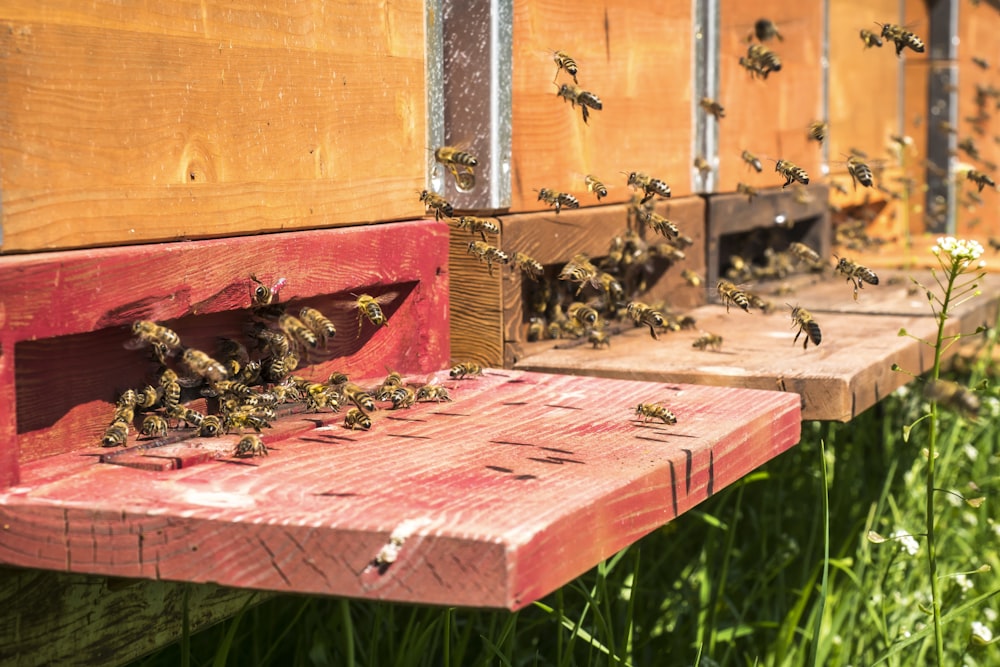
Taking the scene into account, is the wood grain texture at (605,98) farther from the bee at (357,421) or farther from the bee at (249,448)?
the bee at (249,448)

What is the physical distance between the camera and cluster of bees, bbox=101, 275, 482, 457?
94.7 inches

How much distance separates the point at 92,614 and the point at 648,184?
2207 mm

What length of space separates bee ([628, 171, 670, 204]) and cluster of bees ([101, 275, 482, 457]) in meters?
1.25

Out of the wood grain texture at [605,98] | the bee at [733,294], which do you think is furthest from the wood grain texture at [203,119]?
the bee at [733,294]

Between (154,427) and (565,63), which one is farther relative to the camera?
(565,63)

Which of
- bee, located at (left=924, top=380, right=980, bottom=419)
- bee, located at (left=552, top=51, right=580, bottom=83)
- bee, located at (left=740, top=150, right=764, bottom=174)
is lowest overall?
bee, located at (left=924, top=380, right=980, bottom=419)

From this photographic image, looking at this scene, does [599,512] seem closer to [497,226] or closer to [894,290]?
[497,226]

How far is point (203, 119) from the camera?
248 cm

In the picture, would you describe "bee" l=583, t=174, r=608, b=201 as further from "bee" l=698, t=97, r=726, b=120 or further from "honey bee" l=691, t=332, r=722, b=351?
"bee" l=698, t=97, r=726, b=120

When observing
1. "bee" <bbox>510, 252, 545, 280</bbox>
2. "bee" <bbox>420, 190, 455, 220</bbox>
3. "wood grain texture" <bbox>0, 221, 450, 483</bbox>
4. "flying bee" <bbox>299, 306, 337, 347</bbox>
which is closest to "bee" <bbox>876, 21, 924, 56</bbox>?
"bee" <bbox>510, 252, 545, 280</bbox>

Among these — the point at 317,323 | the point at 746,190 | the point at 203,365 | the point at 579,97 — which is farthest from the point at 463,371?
the point at 746,190

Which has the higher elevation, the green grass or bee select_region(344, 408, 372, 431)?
bee select_region(344, 408, 372, 431)

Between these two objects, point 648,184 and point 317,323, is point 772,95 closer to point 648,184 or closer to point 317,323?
point 648,184

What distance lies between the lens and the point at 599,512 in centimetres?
195
